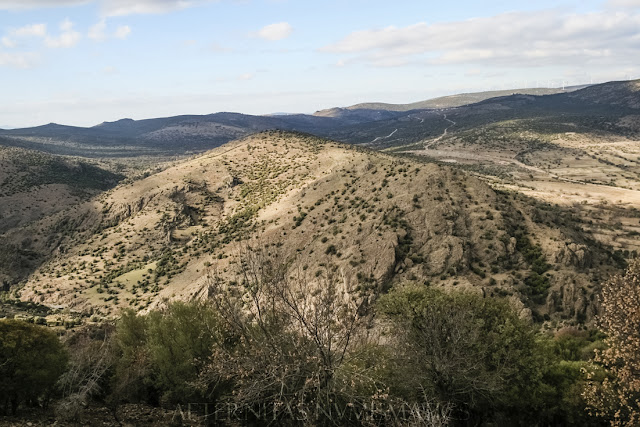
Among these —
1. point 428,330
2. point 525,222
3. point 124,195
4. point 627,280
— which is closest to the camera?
point 627,280

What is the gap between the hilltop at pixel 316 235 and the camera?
3928 cm

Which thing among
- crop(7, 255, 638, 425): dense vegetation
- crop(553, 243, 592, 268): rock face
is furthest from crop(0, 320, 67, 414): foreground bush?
crop(553, 243, 592, 268): rock face

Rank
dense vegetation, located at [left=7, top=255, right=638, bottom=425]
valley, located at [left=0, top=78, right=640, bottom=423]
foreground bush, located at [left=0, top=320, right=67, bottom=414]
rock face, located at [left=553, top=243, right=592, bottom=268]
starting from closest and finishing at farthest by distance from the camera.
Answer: dense vegetation, located at [left=7, top=255, right=638, bottom=425], valley, located at [left=0, top=78, right=640, bottom=423], foreground bush, located at [left=0, top=320, right=67, bottom=414], rock face, located at [left=553, top=243, right=592, bottom=268]

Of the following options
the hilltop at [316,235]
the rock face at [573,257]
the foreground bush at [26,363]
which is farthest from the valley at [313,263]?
the foreground bush at [26,363]

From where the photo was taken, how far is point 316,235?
49969 millimetres

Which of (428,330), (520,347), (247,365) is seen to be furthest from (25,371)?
(520,347)

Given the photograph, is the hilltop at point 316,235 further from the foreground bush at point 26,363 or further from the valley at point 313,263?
the foreground bush at point 26,363

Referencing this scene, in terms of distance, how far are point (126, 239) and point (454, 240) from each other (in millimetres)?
52589

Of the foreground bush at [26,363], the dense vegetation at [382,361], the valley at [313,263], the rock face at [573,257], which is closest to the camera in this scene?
the dense vegetation at [382,361]

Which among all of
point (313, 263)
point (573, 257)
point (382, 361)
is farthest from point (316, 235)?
point (382, 361)

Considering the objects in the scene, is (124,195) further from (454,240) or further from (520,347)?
(520,347)

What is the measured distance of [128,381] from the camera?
84.4 ft

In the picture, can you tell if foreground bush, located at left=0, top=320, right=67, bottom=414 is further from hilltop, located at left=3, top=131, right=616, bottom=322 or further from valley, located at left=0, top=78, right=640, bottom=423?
hilltop, located at left=3, top=131, right=616, bottom=322

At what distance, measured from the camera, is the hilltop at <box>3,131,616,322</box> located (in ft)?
129
